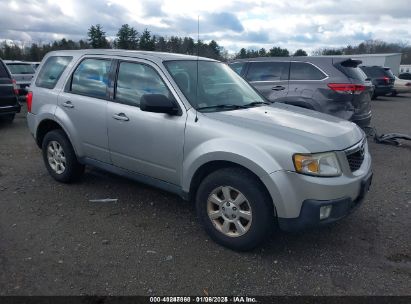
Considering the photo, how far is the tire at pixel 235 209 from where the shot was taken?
332cm

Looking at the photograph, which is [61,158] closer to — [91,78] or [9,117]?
[91,78]

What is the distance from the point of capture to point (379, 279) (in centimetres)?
322

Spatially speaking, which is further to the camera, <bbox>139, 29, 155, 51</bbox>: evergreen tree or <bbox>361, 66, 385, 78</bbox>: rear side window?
<bbox>361, 66, 385, 78</bbox>: rear side window

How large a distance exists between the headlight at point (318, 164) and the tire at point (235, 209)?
Result: 1.30 feet

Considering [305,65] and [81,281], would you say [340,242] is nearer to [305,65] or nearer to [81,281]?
[81,281]

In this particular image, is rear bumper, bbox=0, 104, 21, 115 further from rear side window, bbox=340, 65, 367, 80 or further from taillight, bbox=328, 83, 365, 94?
rear side window, bbox=340, 65, 367, 80

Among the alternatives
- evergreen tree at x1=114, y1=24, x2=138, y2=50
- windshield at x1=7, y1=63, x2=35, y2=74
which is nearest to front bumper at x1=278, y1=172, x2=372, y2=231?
windshield at x1=7, y1=63, x2=35, y2=74

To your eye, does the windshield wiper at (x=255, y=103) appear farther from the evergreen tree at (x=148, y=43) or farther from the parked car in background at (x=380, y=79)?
the parked car in background at (x=380, y=79)

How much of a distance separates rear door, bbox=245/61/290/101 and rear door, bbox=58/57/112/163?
3732mm

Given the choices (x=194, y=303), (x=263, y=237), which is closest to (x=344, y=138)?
(x=263, y=237)

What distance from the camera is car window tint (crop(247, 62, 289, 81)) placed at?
7820 millimetres

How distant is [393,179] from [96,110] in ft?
14.6

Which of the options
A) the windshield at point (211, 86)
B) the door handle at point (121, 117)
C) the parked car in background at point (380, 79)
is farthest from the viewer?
the parked car in background at point (380, 79)

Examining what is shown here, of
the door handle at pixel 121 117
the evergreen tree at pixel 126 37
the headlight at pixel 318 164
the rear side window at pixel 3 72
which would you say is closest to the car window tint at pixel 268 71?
the door handle at pixel 121 117
